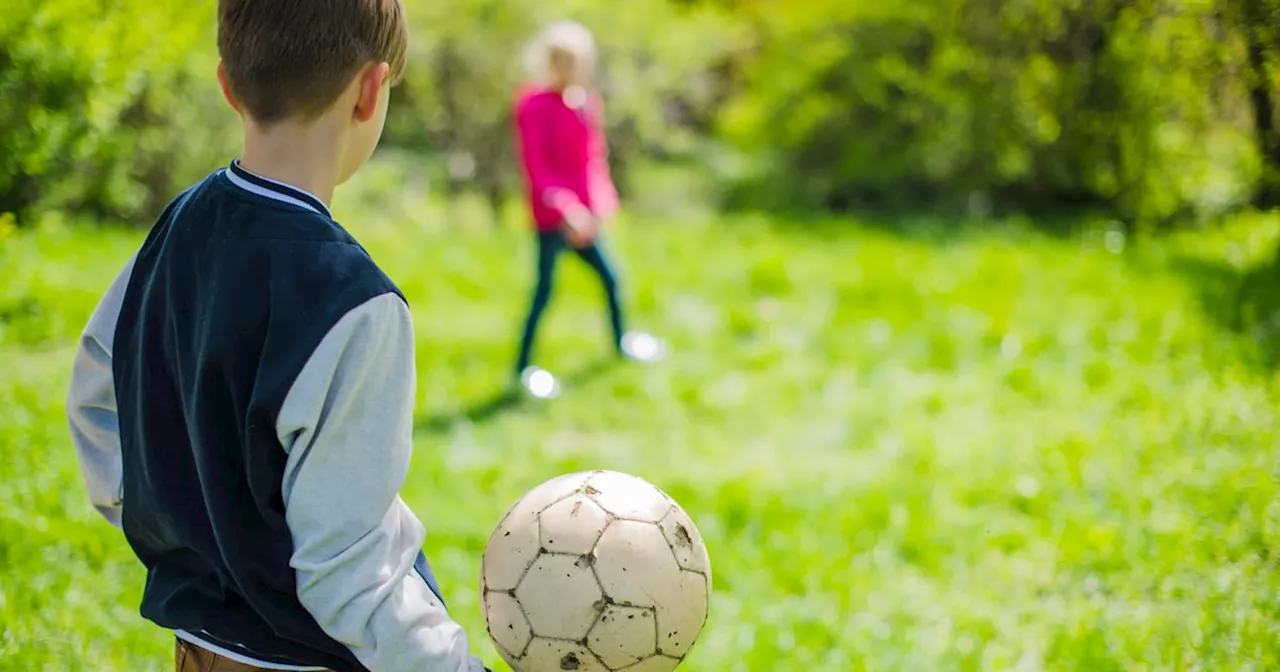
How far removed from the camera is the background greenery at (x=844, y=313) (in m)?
4.18

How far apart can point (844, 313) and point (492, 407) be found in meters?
2.81

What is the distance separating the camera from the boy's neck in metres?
1.87

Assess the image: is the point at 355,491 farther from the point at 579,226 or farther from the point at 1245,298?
the point at 1245,298

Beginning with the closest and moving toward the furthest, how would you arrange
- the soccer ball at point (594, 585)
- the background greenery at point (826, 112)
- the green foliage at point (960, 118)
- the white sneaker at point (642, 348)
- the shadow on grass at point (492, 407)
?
the soccer ball at point (594, 585) → the shadow on grass at point (492, 407) → the white sneaker at point (642, 348) → the background greenery at point (826, 112) → the green foliage at point (960, 118)

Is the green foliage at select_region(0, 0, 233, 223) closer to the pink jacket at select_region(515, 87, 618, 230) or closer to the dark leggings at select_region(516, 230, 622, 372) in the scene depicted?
the pink jacket at select_region(515, 87, 618, 230)

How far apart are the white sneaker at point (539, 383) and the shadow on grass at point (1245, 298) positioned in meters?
3.96

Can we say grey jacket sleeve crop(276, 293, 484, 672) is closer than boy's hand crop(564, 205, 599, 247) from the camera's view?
Yes

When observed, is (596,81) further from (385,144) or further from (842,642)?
(842,642)

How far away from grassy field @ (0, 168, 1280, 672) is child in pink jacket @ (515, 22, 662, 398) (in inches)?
21.6

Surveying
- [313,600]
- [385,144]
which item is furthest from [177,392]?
[385,144]

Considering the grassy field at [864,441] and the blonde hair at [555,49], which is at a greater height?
the blonde hair at [555,49]

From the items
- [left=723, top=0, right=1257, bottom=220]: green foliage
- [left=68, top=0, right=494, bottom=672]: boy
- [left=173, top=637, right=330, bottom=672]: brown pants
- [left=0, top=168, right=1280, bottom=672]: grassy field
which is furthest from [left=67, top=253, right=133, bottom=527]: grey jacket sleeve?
[left=723, top=0, right=1257, bottom=220]: green foliage

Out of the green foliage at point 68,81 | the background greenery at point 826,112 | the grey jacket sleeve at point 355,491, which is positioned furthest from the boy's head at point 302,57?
the background greenery at point 826,112

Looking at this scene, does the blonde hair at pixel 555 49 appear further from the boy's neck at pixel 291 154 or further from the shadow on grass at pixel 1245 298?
the boy's neck at pixel 291 154
